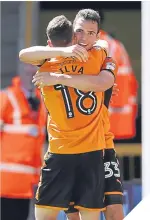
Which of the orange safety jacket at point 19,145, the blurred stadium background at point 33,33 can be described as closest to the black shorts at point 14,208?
the orange safety jacket at point 19,145

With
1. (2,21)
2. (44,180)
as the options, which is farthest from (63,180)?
(2,21)

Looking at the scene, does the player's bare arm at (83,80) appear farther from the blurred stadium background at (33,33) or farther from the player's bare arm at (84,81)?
the blurred stadium background at (33,33)

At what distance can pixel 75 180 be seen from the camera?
4.79 m

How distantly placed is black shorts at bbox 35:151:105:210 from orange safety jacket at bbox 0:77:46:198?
106 inches

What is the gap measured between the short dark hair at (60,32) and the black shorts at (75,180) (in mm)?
633

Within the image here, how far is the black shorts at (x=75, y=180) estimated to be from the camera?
15.6 ft

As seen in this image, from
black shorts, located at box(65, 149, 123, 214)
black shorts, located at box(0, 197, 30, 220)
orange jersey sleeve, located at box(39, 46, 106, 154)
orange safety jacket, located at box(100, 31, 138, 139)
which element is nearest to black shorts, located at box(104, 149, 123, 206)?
black shorts, located at box(65, 149, 123, 214)

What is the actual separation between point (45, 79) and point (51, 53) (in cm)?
19

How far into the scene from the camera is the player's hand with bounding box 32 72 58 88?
4688mm

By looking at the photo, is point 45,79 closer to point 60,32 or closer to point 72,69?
point 72,69

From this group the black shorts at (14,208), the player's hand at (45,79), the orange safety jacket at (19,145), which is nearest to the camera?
the player's hand at (45,79)

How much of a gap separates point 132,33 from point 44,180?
28.8 feet

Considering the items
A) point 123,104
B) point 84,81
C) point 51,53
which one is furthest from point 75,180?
point 123,104

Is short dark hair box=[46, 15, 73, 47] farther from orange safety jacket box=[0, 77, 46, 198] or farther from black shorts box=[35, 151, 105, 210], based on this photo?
orange safety jacket box=[0, 77, 46, 198]
